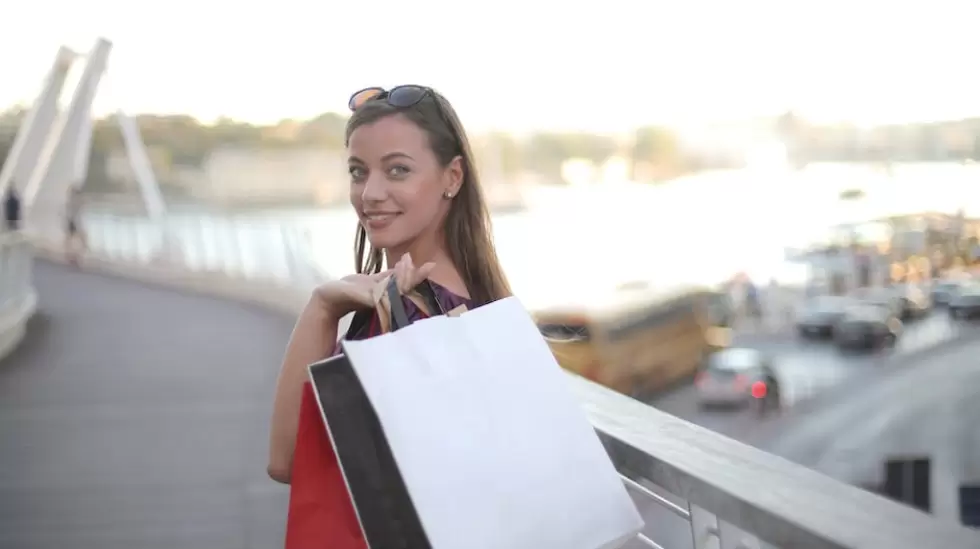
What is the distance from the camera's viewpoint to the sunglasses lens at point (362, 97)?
0.63m

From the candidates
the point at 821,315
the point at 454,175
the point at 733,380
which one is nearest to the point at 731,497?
the point at 454,175

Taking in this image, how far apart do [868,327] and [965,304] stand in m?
0.72

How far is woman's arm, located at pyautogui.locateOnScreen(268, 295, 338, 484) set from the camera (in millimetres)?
530

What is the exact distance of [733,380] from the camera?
23.3 feet

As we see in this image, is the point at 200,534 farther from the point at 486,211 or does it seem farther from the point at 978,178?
the point at 978,178

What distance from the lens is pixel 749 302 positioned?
8.05 metres

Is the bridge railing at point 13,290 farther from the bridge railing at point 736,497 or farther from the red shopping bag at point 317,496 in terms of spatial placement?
the red shopping bag at point 317,496

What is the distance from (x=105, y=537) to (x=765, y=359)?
616cm

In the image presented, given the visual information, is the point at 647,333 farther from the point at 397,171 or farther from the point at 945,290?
the point at 397,171

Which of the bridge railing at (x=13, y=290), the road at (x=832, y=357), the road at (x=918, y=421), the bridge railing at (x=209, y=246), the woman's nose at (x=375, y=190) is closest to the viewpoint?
the woman's nose at (x=375, y=190)

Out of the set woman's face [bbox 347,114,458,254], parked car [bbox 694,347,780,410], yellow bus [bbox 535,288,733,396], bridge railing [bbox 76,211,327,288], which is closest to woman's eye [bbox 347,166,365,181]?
woman's face [bbox 347,114,458,254]

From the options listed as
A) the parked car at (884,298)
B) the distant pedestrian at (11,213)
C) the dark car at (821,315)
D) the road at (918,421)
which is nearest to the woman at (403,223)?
the road at (918,421)

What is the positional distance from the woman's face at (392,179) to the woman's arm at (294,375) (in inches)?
4.0

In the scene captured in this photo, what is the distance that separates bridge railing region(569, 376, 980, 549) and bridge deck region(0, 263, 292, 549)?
1721 mm
